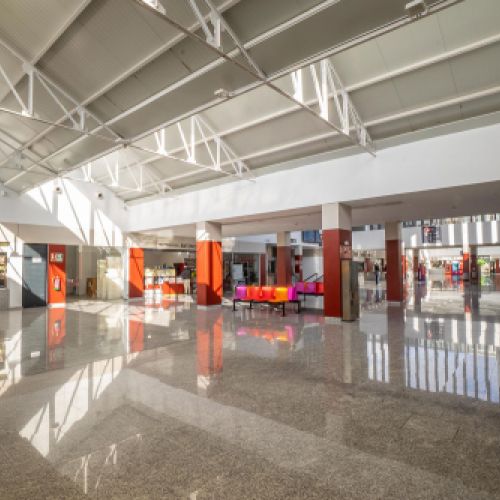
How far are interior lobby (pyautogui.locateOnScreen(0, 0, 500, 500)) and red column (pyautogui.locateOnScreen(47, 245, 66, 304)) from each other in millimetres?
85

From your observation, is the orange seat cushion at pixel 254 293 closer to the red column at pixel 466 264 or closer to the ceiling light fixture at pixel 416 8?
the ceiling light fixture at pixel 416 8

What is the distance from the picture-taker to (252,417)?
375 cm

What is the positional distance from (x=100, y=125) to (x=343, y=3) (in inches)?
229

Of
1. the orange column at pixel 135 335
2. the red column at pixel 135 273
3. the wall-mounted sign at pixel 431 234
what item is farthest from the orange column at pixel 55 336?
the wall-mounted sign at pixel 431 234

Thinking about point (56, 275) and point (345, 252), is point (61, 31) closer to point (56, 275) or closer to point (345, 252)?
point (345, 252)

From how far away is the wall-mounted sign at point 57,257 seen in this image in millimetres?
15258

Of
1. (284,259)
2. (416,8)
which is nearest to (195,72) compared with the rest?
(416,8)

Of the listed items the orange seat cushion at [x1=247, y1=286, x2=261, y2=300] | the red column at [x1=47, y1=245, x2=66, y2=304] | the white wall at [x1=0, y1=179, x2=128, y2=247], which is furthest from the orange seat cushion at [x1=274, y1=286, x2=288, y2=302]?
the red column at [x1=47, y1=245, x2=66, y2=304]

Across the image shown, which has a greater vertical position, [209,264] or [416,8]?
[416,8]

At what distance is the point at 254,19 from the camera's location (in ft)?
17.4

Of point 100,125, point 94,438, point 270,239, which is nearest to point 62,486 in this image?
point 94,438

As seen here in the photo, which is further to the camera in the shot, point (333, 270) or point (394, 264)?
point (394, 264)

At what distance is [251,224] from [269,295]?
4.49 meters

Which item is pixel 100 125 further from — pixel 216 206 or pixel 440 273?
pixel 440 273
